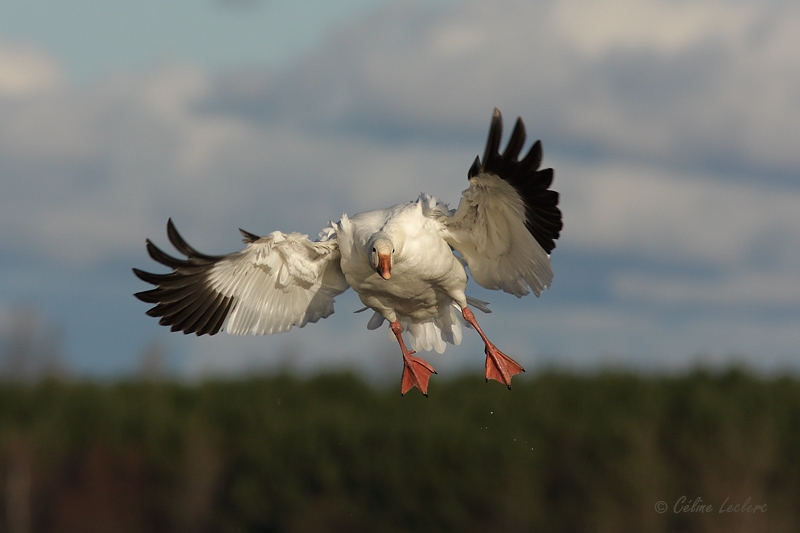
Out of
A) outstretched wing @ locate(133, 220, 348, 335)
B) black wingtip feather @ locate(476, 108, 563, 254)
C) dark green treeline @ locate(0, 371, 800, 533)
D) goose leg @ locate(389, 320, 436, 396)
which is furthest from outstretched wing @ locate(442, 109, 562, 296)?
dark green treeline @ locate(0, 371, 800, 533)

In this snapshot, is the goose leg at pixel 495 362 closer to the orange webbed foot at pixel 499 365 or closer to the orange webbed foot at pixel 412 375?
the orange webbed foot at pixel 499 365

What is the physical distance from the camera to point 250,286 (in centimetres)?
1101

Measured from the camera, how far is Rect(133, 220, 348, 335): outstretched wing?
1058cm

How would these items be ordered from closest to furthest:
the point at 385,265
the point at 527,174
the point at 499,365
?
the point at 527,174, the point at 385,265, the point at 499,365

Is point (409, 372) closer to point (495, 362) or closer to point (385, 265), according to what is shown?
point (495, 362)

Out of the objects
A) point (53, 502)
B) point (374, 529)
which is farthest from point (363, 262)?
point (53, 502)

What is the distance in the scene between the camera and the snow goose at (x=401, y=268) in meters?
9.62

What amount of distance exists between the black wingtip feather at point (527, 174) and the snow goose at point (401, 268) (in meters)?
0.01

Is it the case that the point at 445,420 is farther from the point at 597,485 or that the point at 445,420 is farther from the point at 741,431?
the point at 741,431

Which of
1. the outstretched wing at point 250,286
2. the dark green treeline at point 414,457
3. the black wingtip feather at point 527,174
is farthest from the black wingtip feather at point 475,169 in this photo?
the dark green treeline at point 414,457

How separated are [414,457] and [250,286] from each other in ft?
78.3

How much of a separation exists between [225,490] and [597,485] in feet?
40.9

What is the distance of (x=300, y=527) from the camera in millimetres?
37250

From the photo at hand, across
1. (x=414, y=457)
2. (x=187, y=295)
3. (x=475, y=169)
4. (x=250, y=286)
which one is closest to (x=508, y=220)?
(x=475, y=169)
